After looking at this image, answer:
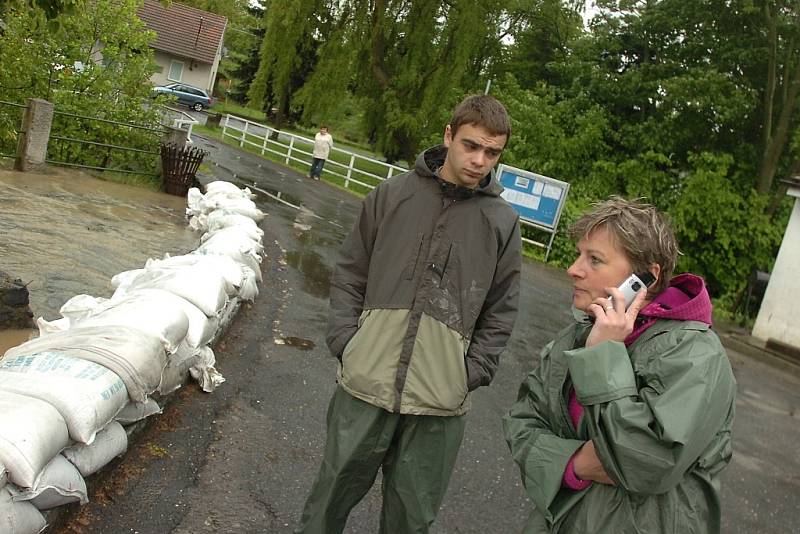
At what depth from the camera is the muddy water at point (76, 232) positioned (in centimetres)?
661

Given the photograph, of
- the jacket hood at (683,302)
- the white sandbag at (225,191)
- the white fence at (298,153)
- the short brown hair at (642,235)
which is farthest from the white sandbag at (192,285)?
the white fence at (298,153)

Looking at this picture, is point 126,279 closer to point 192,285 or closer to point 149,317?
point 192,285

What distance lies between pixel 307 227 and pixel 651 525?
11.8 m

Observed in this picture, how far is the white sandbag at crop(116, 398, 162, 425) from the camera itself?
12.3ft

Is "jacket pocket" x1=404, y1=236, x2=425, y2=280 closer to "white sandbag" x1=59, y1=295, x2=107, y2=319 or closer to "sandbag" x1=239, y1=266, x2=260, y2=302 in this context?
"white sandbag" x1=59, y1=295, x2=107, y2=319

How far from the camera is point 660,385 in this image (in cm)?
191

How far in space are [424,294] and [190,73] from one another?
177 feet

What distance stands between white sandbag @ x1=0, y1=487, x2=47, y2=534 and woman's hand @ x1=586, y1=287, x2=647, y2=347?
206cm

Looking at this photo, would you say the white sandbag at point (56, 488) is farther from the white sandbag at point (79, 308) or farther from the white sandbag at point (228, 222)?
the white sandbag at point (228, 222)

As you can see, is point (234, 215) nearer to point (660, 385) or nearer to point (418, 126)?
point (660, 385)

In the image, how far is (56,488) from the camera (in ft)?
9.61

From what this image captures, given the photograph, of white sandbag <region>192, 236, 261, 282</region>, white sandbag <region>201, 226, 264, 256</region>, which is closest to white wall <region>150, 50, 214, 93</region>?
white sandbag <region>201, 226, 264, 256</region>

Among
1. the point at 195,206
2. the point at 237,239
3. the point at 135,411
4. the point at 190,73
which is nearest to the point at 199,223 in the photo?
the point at 195,206

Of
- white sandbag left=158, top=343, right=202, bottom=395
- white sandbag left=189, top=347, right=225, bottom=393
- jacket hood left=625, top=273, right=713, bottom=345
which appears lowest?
white sandbag left=189, top=347, right=225, bottom=393
